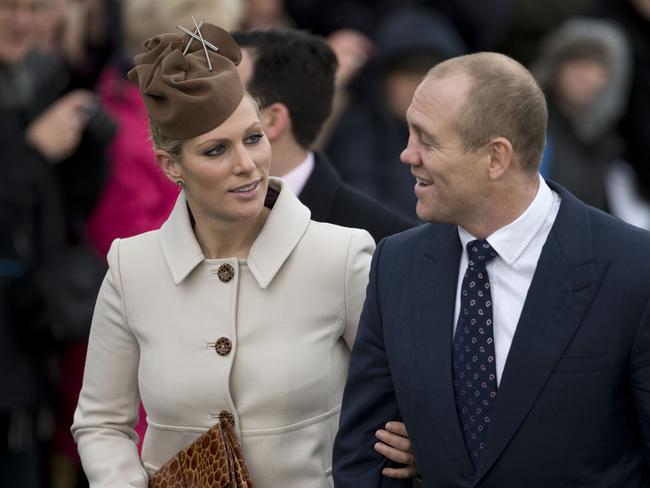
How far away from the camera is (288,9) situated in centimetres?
815

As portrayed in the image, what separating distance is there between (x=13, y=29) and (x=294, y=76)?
71.1 inches

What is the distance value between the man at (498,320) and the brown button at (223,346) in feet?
1.15

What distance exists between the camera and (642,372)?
352 cm

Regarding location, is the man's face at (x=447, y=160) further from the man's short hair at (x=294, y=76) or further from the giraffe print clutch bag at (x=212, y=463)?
the man's short hair at (x=294, y=76)

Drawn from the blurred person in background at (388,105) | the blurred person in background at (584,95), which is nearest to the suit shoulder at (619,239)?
the blurred person in background at (388,105)

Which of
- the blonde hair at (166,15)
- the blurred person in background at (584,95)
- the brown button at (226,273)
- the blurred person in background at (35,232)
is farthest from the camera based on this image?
the blurred person in background at (584,95)

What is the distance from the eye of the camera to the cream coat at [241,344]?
3994mm

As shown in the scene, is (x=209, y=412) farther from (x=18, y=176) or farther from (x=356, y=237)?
(x=18, y=176)

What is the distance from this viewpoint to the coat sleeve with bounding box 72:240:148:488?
4.14m

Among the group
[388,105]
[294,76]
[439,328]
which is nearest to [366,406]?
[439,328]

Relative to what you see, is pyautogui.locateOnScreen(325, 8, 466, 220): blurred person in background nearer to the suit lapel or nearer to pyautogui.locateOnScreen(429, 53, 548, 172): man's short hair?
the suit lapel

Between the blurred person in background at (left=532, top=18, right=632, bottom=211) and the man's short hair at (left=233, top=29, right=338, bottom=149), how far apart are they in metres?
3.36

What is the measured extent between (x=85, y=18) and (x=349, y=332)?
11.8 feet

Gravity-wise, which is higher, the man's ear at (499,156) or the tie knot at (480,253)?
the man's ear at (499,156)
